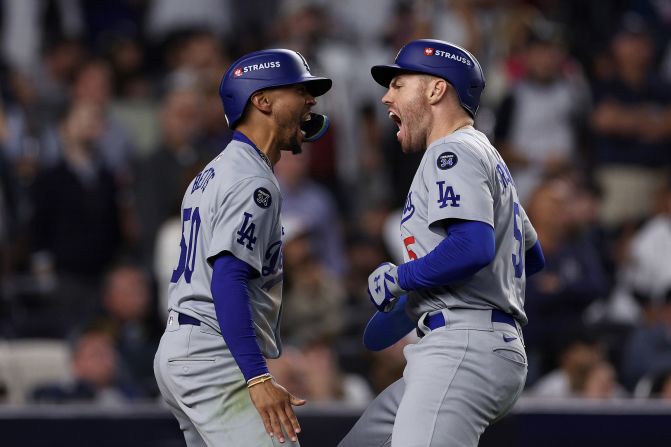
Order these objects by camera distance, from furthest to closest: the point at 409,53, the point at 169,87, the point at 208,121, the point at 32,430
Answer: the point at 169,87 → the point at 208,121 → the point at 32,430 → the point at 409,53

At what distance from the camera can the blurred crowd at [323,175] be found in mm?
8078

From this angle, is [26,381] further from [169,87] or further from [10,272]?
[169,87]

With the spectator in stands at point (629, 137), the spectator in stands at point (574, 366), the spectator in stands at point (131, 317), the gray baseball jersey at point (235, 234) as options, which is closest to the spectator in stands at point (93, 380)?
the spectator in stands at point (131, 317)

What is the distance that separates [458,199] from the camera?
416 centimetres

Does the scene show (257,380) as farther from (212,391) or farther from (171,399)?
(171,399)

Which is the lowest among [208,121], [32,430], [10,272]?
[32,430]

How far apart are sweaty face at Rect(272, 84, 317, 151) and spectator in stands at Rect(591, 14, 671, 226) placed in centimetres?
603

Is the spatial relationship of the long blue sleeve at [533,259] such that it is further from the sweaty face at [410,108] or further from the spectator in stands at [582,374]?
the spectator in stands at [582,374]

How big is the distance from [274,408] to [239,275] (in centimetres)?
42

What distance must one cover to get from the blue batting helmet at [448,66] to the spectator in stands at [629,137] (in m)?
5.97

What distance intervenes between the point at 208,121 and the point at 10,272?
176cm

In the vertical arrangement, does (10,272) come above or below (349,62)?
below

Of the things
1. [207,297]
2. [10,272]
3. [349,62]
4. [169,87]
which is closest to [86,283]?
[10,272]

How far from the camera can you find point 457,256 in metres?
4.12
